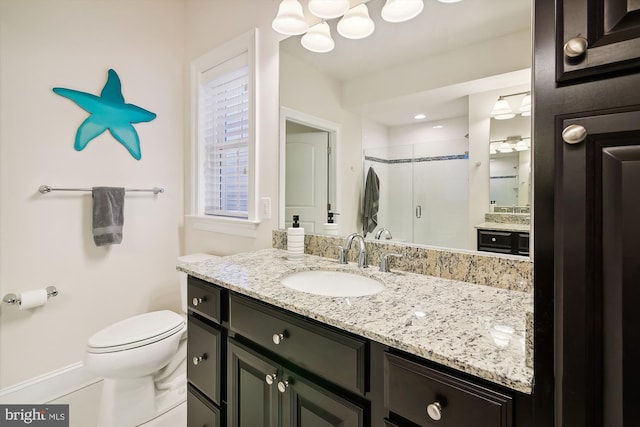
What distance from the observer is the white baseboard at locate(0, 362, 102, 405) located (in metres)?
1.71

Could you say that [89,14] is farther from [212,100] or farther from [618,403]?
[618,403]

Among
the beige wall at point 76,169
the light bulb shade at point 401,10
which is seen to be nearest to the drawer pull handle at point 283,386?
the light bulb shade at point 401,10

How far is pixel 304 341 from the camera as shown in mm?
878

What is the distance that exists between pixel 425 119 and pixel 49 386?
2.64 metres

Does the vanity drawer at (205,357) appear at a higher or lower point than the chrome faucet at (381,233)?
lower

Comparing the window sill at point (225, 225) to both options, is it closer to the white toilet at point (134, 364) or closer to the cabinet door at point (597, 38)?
the white toilet at point (134, 364)

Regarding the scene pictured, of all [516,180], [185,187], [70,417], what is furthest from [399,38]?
[70,417]

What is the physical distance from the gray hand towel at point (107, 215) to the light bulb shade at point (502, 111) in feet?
7.42

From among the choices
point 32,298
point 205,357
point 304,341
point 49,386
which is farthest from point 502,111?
point 49,386

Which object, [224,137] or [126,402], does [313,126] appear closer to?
[224,137]

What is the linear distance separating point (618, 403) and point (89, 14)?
2953mm

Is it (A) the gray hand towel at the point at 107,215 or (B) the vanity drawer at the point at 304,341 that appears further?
(A) the gray hand towel at the point at 107,215

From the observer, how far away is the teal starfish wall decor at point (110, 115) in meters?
1.93

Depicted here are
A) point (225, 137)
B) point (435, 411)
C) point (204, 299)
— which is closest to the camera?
point (435, 411)
